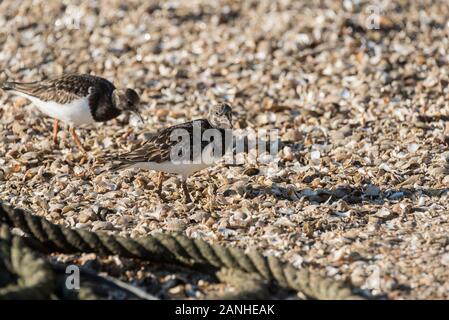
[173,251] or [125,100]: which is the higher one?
[125,100]

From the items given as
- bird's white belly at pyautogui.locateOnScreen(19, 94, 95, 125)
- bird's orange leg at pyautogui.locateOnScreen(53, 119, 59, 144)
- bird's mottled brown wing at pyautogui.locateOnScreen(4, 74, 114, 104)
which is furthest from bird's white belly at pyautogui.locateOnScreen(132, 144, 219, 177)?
bird's orange leg at pyautogui.locateOnScreen(53, 119, 59, 144)

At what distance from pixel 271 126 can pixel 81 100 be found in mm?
1602

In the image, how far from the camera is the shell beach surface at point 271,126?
4.57 meters

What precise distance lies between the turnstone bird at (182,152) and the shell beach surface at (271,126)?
25 centimetres

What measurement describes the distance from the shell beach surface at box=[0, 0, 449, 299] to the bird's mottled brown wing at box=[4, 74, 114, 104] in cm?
38

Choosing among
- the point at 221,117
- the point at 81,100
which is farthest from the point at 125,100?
the point at 221,117

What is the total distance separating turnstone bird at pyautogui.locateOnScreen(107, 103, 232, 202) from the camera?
5.13 metres

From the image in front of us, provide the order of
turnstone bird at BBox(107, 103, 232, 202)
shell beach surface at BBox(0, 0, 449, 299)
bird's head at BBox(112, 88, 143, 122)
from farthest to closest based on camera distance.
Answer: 1. bird's head at BBox(112, 88, 143, 122)
2. turnstone bird at BBox(107, 103, 232, 202)
3. shell beach surface at BBox(0, 0, 449, 299)

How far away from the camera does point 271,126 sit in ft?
21.7

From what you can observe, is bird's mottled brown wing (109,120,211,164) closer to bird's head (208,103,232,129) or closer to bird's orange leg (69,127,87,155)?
bird's head (208,103,232,129)

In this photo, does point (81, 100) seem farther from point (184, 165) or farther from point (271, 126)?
point (271, 126)

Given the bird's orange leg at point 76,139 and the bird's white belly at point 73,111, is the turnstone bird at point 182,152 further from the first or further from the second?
the bird's white belly at point 73,111

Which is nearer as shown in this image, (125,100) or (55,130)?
(125,100)
